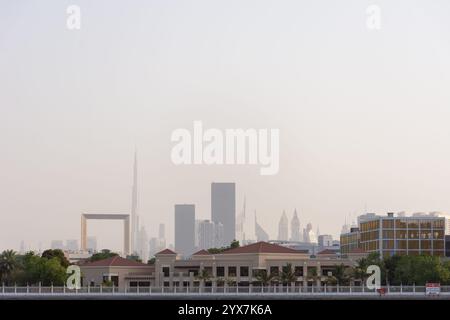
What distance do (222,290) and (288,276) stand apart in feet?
33.0

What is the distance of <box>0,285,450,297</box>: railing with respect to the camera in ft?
556

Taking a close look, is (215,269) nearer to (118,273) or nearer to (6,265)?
(118,273)

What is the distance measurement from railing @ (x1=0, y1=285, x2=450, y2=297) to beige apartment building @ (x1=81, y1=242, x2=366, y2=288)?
5.15 meters

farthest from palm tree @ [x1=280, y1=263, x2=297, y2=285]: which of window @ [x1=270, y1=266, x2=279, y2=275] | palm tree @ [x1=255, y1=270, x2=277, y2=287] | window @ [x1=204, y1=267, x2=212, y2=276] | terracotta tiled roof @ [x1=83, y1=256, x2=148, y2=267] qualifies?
terracotta tiled roof @ [x1=83, y1=256, x2=148, y2=267]

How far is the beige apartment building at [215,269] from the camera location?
7387 inches

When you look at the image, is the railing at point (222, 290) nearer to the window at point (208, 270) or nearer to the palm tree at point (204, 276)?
the palm tree at point (204, 276)

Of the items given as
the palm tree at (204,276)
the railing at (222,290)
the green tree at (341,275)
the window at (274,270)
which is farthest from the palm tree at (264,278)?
the green tree at (341,275)

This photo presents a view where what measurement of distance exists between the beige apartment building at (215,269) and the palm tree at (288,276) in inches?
76.4

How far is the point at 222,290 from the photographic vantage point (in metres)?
180

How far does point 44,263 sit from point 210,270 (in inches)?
945

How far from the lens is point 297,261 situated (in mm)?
189500

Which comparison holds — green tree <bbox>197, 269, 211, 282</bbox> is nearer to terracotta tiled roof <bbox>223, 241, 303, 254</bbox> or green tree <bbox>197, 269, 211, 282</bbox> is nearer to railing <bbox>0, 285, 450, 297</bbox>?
railing <bbox>0, 285, 450, 297</bbox>
